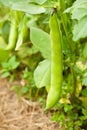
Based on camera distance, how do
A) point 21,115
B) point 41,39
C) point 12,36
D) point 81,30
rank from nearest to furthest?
1. point 81,30
2. point 41,39
3. point 21,115
4. point 12,36

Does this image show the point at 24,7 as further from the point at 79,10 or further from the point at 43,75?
the point at 43,75

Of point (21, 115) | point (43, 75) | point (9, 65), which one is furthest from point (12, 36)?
point (43, 75)

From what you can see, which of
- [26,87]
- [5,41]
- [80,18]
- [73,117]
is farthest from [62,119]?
[5,41]

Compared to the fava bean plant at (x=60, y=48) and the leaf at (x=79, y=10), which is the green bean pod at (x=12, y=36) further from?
the leaf at (x=79, y=10)

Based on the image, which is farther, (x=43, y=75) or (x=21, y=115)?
(x=21, y=115)

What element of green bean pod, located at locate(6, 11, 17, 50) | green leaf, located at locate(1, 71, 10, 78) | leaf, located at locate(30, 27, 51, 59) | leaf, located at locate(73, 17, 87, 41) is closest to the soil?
green leaf, located at locate(1, 71, 10, 78)

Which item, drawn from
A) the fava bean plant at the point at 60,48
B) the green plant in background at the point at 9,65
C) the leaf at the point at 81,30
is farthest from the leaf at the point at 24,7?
the green plant in background at the point at 9,65
